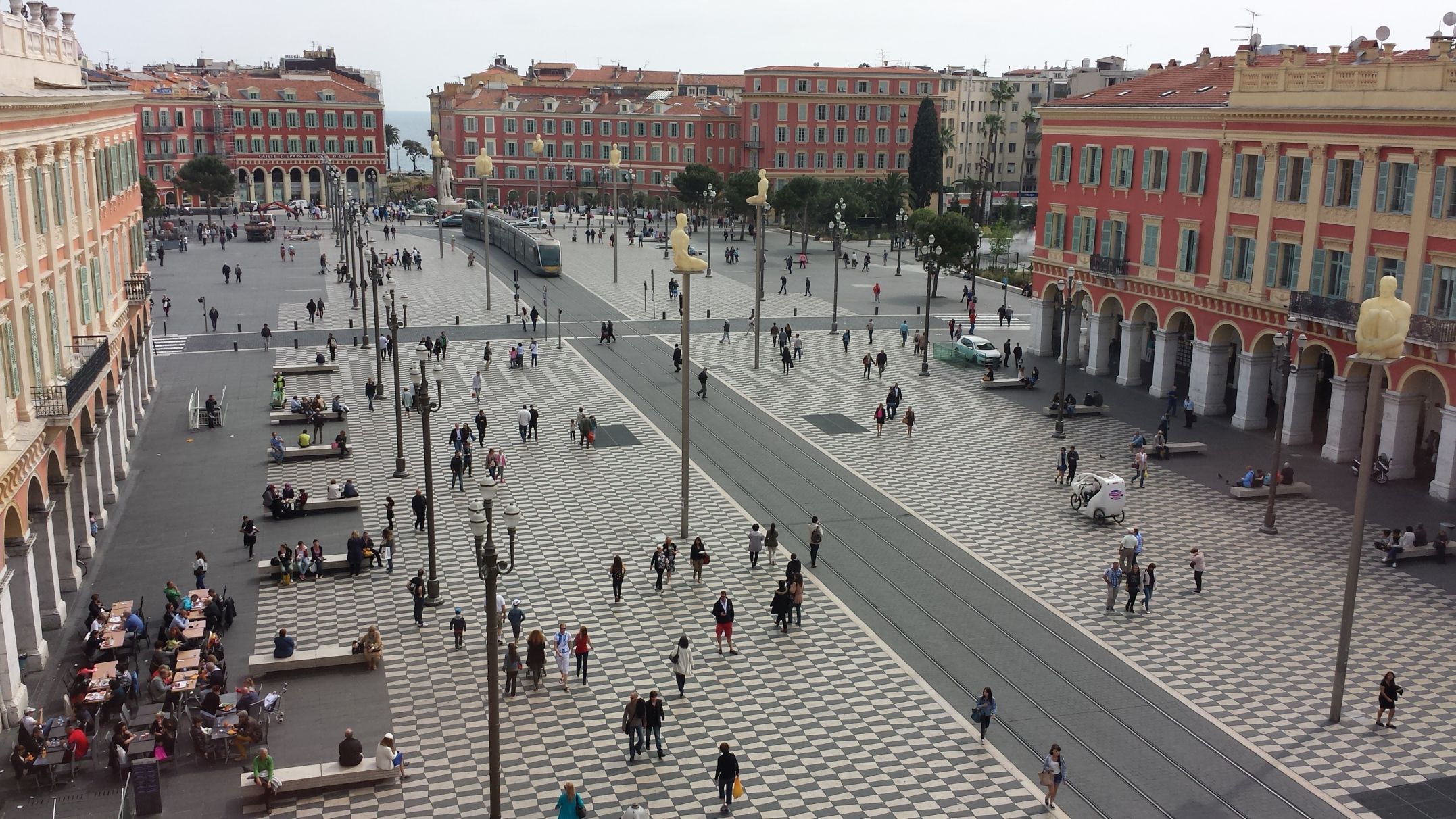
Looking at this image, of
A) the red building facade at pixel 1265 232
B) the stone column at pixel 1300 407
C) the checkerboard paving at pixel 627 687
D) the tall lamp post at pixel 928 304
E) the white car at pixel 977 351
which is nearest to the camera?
the checkerboard paving at pixel 627 687

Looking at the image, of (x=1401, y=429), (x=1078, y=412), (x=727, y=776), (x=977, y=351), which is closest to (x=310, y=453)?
(x=727, y=776)

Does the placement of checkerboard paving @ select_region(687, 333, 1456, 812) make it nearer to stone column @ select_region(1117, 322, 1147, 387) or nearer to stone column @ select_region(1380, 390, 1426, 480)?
stone column @ select_region(1380, 390, 1426, 480)

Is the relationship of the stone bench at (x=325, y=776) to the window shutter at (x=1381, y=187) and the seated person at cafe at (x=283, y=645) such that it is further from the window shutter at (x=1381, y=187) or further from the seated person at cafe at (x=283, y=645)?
the window shutter at (x=1381, y=187)

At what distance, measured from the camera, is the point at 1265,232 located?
44719 millimetres

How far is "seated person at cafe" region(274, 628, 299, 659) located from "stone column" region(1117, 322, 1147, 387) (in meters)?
38.5

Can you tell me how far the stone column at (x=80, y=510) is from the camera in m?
31.0

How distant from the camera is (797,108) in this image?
12525 centimetres

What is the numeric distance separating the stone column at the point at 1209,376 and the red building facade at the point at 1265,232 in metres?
0.07

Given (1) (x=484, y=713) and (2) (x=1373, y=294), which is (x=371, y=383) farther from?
(2) (x=1373, y=294)

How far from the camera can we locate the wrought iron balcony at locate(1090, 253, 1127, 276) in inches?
2067

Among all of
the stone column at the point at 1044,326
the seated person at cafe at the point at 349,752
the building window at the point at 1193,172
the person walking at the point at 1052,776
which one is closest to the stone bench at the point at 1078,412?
the building window at the point at 1193,172

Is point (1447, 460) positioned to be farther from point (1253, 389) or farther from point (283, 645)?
Answer: point (283, 645)

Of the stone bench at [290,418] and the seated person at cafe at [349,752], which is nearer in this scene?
the seated person at cafe at [349,752]

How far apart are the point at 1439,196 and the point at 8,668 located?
39801 millimetres
